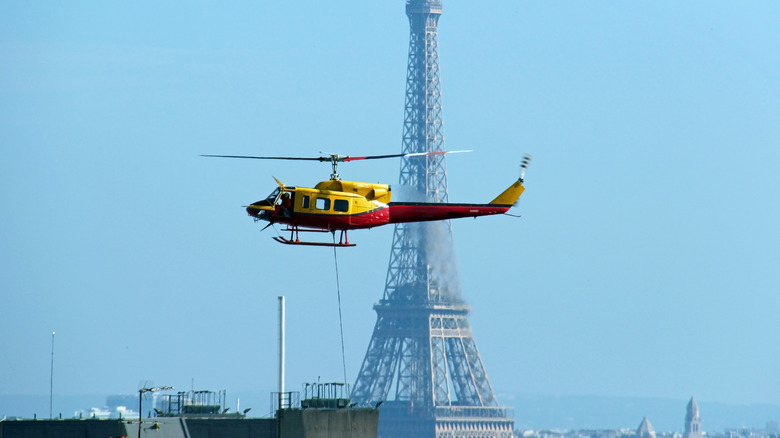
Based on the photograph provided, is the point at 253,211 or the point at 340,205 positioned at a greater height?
the point at 340,205

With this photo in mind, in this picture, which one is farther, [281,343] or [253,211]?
[281,343]

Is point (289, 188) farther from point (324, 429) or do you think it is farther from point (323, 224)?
point (324, 429)

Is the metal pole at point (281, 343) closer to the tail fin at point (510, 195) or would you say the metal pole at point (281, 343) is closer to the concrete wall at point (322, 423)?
the concrete wall at point (322, 423)

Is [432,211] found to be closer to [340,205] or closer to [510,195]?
[510,195]

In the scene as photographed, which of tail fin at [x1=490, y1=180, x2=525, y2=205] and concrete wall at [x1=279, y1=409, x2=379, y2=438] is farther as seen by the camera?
tail fin at [x1=490, y1=180, x2=525, y2=205]

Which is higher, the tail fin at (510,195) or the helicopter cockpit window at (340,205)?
the tail fin at (510,195)

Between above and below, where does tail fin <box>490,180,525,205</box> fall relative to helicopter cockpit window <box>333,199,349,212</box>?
above

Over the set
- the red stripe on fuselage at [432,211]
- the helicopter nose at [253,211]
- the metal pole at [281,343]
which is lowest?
the metal pole at [281,343]

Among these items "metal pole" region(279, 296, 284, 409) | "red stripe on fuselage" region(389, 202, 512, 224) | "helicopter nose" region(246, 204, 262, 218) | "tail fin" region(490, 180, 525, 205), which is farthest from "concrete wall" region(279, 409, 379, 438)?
"tail fin" region(490, 180, 525, 205)

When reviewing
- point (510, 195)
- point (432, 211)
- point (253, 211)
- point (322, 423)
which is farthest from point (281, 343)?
point (510, 195)

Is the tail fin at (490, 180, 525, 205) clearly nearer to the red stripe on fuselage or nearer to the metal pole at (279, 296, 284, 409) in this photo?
the red stripe on fuselage

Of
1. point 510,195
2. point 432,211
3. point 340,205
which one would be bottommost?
point 340,205

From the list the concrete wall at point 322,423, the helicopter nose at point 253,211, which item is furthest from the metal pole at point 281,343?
the helicopter nose at point 253,211

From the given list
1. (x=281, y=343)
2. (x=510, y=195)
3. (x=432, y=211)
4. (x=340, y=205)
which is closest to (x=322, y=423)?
(x=281, y=343)
